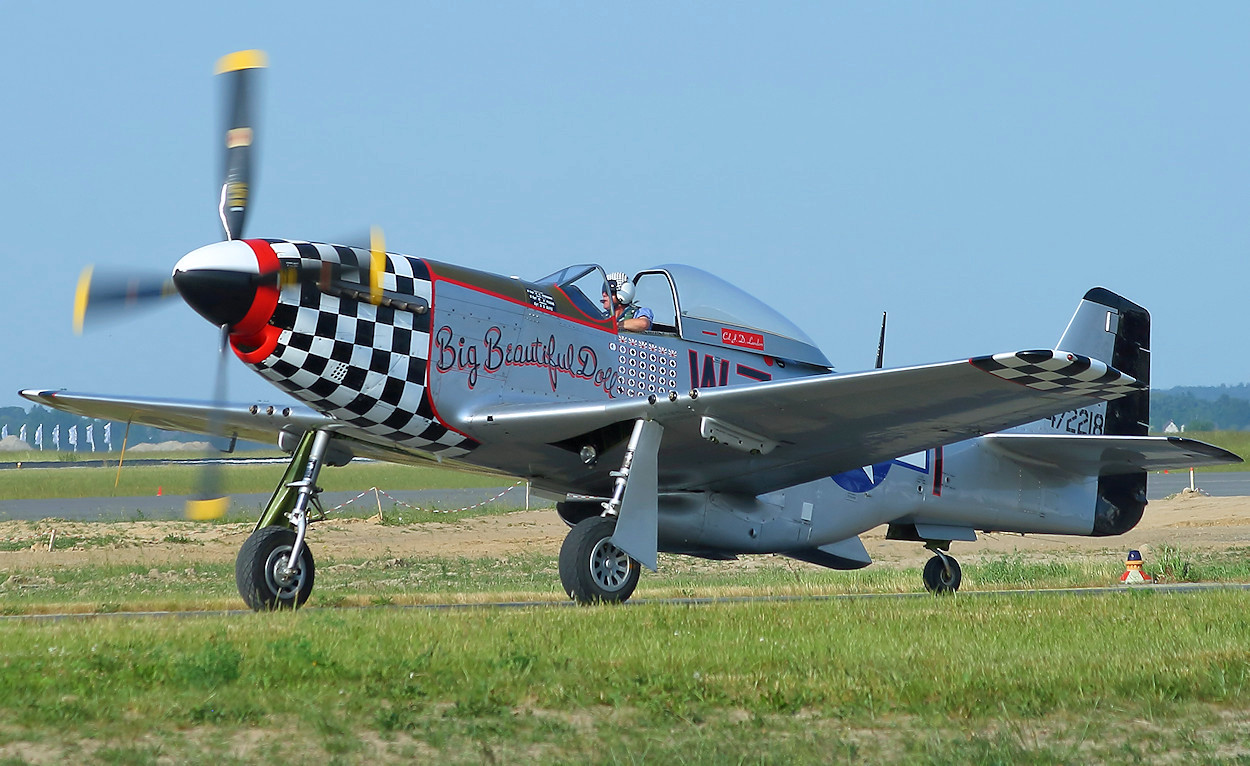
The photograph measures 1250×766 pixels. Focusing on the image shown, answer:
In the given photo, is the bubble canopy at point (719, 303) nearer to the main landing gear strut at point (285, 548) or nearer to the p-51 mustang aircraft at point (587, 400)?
the p-51 mustang aircraft at point (587, 400)

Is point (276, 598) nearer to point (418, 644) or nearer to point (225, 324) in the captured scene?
point (225, 324)

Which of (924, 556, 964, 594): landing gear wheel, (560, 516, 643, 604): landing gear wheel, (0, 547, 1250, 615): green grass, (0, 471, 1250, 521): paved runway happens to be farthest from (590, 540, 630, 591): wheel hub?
(0, 471, 1250, 521): paved runway

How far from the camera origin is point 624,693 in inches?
203

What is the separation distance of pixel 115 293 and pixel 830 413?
5724 mm

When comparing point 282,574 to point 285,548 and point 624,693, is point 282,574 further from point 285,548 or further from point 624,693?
point 624,693

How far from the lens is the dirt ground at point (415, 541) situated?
72.2ft

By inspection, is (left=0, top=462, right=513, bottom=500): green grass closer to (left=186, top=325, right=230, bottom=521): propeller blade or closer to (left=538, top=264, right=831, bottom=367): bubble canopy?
(left=538, top=264, right=831, bottom=367): bubble canopy

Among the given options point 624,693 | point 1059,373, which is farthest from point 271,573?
point 1059,373

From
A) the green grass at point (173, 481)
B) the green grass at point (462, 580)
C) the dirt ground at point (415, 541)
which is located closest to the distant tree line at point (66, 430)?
the green grass at point (173, 481)

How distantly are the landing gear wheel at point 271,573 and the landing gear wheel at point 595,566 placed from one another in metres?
2.09

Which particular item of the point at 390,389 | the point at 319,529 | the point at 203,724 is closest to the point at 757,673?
the point at 203,724

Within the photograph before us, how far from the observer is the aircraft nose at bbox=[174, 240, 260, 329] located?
855 cm

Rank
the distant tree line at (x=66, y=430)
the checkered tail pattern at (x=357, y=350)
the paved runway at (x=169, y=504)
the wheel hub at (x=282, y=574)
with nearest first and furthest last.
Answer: the checkered tail pattern at (x=357, y=350) < the wheel hub at (x=282, y=574) < the paved runway at (x=169, y=504) < the distant tree line at (x=66, y=430)

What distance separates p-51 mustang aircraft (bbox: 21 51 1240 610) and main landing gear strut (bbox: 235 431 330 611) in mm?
18
